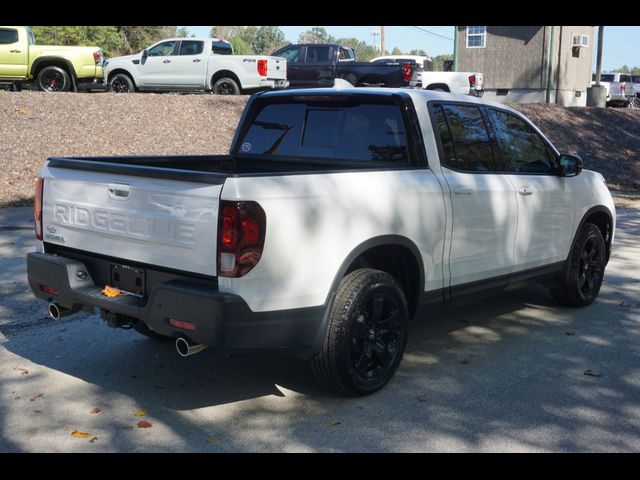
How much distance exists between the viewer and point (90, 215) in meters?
4.95

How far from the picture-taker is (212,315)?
423 cm

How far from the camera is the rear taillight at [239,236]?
4207 millimetres

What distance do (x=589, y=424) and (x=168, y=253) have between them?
2576mm

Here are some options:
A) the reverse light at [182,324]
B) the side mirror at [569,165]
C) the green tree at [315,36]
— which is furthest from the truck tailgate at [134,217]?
the green tree at [315,36]

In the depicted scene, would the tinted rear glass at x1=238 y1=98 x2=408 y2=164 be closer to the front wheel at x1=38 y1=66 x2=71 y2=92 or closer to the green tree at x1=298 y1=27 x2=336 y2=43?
the front wheel at x1=38 y1=66 x2=71 y2=92

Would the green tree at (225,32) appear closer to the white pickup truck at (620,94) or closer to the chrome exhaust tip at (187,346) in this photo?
the white pickup truck at (620,94)

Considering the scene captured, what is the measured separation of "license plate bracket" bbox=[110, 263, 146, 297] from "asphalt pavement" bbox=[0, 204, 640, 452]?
71 centimetres

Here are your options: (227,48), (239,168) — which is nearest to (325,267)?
(239,168)

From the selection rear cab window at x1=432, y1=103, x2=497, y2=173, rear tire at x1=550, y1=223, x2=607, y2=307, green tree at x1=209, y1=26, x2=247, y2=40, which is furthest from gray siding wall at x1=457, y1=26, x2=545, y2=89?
green tree at x1=209, y1=26, x2=247, y2=40

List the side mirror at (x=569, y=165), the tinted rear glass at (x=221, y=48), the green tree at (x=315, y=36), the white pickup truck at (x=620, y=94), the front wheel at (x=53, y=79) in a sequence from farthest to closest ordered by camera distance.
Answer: the green tree at (x=315, y=36)
the white pickup truck at (x=620, y=94)
the tinted rear glass at (x=221, y=48)
the front wheel at (x=53, y=79)
the side mirror at (x=569, y=165)

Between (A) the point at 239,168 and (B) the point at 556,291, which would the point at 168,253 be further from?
(B) the point at 556,291

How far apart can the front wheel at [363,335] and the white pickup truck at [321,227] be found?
0.04 feet

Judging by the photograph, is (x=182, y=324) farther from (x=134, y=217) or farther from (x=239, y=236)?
(x=134, y=217)

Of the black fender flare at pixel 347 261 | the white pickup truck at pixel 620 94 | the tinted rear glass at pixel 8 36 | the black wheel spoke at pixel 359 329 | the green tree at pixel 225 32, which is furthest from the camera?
the green tree at pixel 225 32
